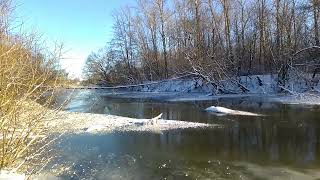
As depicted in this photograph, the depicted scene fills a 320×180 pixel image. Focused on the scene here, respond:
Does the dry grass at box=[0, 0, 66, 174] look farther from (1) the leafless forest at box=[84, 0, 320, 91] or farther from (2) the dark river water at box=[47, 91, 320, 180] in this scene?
(1) the leafless forest at box=[84, 0, 320, 91]

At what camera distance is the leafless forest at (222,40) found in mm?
35344

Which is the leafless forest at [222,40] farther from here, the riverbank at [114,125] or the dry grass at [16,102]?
the dry grass at [16,102]

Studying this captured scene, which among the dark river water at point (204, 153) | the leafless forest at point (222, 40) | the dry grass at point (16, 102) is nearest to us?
the dry grass at point (16, 102)

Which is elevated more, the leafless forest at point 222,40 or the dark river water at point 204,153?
the leafless forest at point 222,40

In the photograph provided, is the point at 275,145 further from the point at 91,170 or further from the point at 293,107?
the point at 293,107

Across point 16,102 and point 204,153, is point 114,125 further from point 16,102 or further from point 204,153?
point 16,102

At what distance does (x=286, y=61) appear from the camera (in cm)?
3381

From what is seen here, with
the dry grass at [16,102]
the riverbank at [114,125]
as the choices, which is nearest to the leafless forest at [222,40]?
the riverbank at [114,125]

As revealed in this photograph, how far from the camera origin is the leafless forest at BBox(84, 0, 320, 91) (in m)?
35.3

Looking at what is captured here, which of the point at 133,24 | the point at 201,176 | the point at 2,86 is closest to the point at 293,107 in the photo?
the point at 201,176

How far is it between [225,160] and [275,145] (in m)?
2.74

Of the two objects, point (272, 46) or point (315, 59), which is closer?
point (315, 59)

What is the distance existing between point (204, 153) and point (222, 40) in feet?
105

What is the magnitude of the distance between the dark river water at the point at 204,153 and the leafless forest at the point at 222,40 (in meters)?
16.1
